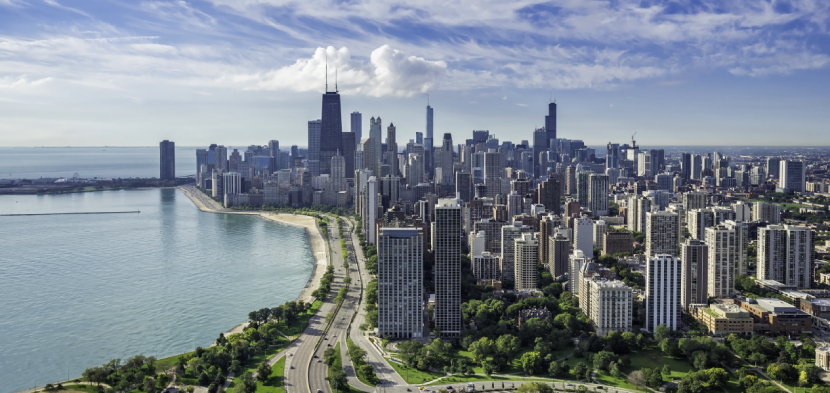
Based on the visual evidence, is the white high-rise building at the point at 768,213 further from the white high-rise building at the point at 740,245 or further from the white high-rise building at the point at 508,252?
the white high-rise building at the point at 508,252

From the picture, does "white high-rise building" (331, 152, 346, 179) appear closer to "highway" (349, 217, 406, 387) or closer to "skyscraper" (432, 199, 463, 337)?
"highway" (349, 217, 406, 387)

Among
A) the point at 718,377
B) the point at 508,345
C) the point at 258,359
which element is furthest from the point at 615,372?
the point at 258,359

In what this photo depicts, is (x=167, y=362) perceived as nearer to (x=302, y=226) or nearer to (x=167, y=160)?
(x=302, y=226)

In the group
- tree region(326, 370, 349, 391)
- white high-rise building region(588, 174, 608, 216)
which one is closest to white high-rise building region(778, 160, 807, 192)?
white high-rise building region(588, 174, 608, 216)

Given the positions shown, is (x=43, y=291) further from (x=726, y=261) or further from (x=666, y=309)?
(x=726, y=261)

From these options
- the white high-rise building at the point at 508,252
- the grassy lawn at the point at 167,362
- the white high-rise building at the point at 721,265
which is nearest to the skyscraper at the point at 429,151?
the white high-rise building at the point at 508,252

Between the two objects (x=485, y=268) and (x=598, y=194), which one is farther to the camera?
(x=598, y=194)
